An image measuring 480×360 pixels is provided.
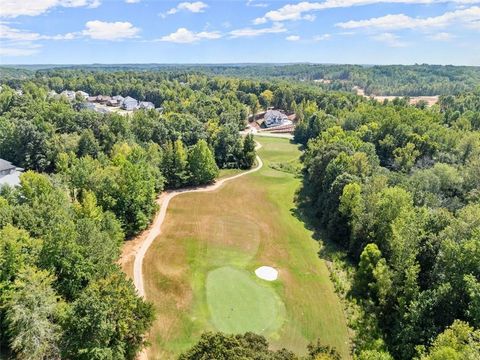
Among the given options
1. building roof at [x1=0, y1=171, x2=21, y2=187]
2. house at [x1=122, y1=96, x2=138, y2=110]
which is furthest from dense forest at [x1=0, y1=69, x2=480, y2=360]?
house at [x1=122, y1=96, x2=138, y2=110]

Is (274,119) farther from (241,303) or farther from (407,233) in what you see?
(241,303)

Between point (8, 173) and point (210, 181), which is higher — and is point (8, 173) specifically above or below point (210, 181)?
above

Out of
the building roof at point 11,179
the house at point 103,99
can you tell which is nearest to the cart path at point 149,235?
the building roof at point 11,179

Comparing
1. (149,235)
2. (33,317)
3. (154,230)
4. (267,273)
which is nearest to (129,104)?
(154,230)

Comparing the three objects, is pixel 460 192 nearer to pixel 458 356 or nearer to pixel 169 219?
pixel 458 356

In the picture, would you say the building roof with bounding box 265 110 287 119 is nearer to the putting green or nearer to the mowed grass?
the mowed grass

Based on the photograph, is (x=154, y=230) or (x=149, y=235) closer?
(x=149, y=235)
